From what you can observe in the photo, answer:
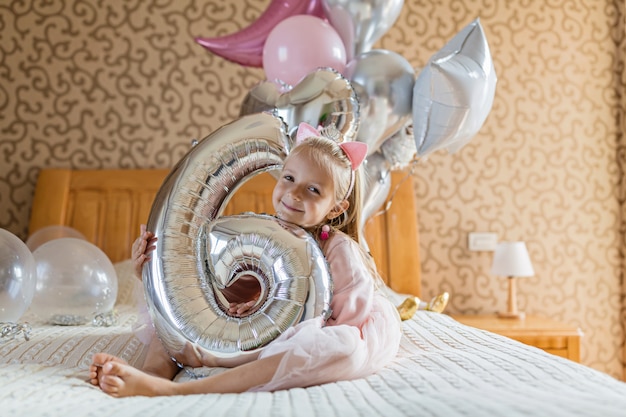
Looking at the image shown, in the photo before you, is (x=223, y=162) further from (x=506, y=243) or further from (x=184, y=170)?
(x=506, y=243)

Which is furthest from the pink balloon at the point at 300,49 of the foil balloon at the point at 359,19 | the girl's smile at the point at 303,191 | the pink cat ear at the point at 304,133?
the girl's smile at the point at 303,191

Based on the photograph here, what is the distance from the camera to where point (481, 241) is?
312 centimetres

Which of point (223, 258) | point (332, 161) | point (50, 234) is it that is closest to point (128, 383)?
point (223, 258)

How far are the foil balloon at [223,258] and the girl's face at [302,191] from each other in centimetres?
5

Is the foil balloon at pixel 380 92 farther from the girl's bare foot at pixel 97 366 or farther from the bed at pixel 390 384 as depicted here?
the girl's bare foot at pixel 97 366

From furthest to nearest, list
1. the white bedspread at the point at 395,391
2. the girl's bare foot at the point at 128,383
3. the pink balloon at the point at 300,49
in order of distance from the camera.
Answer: the pink balloon at the point at 300,49 → the girl's bare foot at the point at 128,383 → the white bedspread at the point at 395,391

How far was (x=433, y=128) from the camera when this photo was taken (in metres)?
1.93

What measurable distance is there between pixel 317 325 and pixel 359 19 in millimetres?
1264

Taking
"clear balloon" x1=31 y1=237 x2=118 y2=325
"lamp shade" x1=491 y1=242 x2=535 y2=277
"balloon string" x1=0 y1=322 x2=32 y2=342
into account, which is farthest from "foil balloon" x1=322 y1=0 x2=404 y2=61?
"balloon string" x1=0 y1=322 x2=32 y2=342

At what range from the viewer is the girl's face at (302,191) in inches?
53.3

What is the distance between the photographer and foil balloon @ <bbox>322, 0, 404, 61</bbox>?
2098 millimetres

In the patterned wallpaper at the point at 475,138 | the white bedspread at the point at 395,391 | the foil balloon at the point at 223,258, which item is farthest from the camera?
the patterned wallpaper at the point at 475,138

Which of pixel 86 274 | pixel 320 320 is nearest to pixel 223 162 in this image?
pixel 320 320

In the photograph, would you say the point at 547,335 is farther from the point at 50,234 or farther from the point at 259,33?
the point at 50,234
